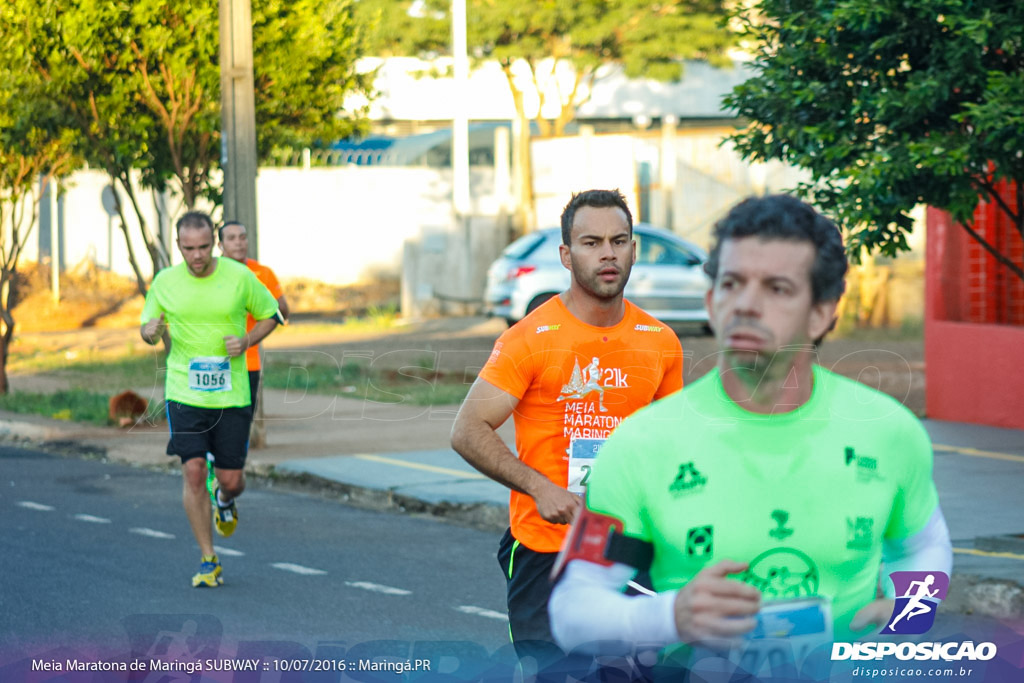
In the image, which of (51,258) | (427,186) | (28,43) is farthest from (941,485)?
(51,258)

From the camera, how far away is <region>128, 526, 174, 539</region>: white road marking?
9792 millimetres

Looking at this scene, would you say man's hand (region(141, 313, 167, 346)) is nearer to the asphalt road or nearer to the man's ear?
the asphalt road

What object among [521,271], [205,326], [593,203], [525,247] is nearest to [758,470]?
[593,203]

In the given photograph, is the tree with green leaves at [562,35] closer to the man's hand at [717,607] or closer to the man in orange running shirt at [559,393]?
the man in orange running shirt at [559,393]

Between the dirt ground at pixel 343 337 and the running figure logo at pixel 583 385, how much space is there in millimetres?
10732

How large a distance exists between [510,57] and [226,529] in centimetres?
3105

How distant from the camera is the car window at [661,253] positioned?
75.3 feet

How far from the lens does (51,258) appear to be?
1404 inches

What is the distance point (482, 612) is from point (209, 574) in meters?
1.57

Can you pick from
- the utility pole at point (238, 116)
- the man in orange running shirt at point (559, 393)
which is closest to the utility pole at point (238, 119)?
the utility pole at point (238, 116)

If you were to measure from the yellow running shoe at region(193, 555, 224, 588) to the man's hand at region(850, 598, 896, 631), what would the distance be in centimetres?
601

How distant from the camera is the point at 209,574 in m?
8.23

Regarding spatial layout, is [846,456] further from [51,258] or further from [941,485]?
[51,258]

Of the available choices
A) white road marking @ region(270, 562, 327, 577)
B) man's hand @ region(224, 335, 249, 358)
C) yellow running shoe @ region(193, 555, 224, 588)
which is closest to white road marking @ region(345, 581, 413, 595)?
white road marking @ region(270, 562, 327, 577)
